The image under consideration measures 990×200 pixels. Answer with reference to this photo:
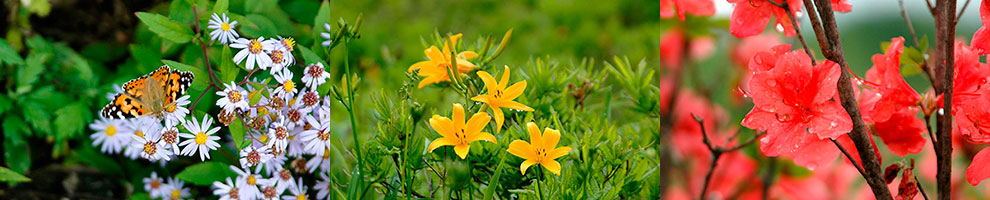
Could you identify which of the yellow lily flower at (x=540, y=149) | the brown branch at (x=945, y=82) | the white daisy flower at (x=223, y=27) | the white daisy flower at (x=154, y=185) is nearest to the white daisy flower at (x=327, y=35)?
the white daisy flower at (x=223, y=27)

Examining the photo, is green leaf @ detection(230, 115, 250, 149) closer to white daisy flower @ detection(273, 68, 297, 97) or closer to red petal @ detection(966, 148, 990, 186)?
white daisy flower @ detection(273, 68, 297, 97)

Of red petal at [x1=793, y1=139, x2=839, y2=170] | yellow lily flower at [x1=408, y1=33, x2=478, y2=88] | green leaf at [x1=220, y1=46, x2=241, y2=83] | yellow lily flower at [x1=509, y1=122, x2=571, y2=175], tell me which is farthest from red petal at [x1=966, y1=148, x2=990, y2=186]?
green leaf at [x1=220, y1=46, x2=241, y2=83]

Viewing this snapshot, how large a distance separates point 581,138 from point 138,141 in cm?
60

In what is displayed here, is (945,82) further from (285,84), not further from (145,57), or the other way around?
(145,57)

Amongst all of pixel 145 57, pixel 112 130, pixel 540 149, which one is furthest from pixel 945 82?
pixel 112 130

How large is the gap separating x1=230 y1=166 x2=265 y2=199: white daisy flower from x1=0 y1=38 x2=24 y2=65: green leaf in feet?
1.57

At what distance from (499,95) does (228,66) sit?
14.4 inches

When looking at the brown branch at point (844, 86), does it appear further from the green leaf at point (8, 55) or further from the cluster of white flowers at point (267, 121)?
the green leaf at point (8, 55)

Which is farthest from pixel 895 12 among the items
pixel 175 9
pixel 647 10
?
pixel 647 10

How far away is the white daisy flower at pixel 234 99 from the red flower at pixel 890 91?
2.29 ft

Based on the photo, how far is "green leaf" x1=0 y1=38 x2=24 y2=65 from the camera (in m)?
1.04

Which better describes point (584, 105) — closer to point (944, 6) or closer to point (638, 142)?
point (638, 142)

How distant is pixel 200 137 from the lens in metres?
0.83

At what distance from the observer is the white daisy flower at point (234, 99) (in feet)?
2.64
